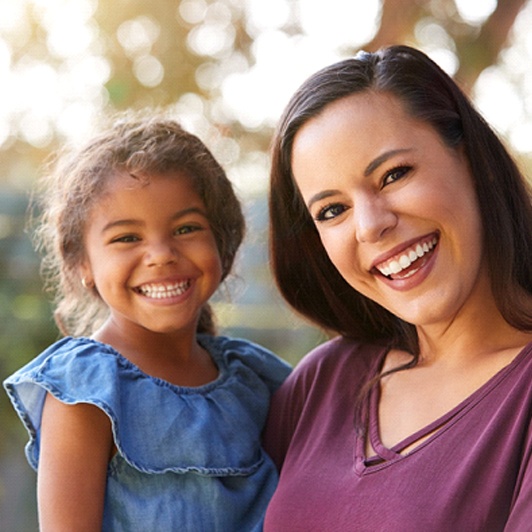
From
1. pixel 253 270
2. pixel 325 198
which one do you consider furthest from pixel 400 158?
pixel 253 270

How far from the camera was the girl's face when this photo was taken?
2.27 meters

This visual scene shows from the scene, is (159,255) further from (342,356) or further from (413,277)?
(413,277)

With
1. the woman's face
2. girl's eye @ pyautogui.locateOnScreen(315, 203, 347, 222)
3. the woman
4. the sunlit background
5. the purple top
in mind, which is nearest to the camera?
the purple top

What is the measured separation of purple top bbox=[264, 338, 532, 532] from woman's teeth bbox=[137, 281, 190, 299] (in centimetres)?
42

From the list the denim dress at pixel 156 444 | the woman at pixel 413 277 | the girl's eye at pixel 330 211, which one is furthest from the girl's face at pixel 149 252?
the girl's eye at pixel 330 211

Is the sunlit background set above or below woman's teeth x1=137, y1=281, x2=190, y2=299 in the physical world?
above

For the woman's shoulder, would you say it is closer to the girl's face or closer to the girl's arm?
the girl's face

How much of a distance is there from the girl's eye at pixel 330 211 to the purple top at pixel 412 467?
42 cm

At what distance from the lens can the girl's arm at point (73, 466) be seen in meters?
2.02

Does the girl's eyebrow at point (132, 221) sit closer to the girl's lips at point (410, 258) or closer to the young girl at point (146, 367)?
the young girl at point (146, 367)

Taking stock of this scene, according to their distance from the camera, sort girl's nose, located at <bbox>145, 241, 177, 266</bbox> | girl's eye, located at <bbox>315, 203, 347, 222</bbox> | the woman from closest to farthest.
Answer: the woman, girl's eye, located at <bbox>315, 203, 347, 222</bbox>, girl's nose, located at <bbox>145, 241, 177, 266</bbox>

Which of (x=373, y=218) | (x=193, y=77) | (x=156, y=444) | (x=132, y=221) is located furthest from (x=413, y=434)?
(x=193, y=77)

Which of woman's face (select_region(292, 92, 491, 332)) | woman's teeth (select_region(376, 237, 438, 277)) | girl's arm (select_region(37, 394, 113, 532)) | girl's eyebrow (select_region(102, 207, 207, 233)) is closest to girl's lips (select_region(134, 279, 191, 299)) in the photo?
girl's eyebrow (select_region(102, 207, 207, 233))

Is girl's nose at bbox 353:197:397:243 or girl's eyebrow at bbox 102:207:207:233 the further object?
girl's eyebrow at bbox 102:207:207:233
